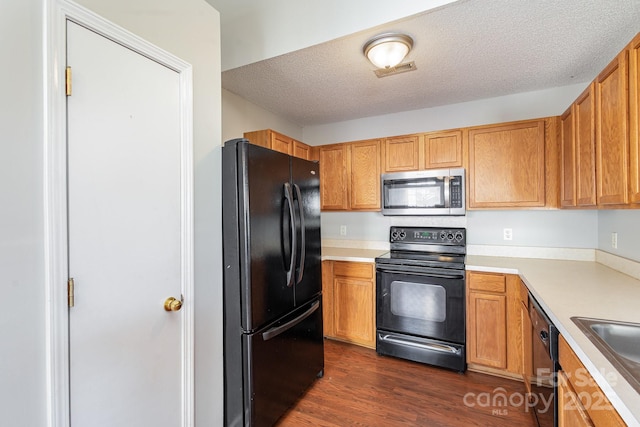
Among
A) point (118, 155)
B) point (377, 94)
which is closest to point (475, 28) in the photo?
point (377, 94)

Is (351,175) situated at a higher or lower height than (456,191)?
higher

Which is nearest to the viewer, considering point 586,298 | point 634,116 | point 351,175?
point 634,116

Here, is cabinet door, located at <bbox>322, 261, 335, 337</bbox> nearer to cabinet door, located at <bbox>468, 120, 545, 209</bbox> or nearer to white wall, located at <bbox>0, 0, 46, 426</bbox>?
cabinet door, located at <bbox>468, 120, 545, 209</bbox>

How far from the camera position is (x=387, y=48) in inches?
71.8

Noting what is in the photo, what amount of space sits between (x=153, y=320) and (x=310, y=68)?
6.29 feet

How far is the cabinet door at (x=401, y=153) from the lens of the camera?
2.81 metres

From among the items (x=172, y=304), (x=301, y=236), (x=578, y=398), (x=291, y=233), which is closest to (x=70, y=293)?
(x=172, y=304)

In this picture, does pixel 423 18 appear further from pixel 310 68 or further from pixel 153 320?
pixel 153 320

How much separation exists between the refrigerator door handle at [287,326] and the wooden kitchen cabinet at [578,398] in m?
1.36

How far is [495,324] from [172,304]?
230cm

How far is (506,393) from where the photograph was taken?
2.12 metres

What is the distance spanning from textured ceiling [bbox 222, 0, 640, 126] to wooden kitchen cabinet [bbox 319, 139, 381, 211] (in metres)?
0.43

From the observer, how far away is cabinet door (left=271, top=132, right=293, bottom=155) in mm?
2549

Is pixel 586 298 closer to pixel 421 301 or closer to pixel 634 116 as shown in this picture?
pixel 634 116
